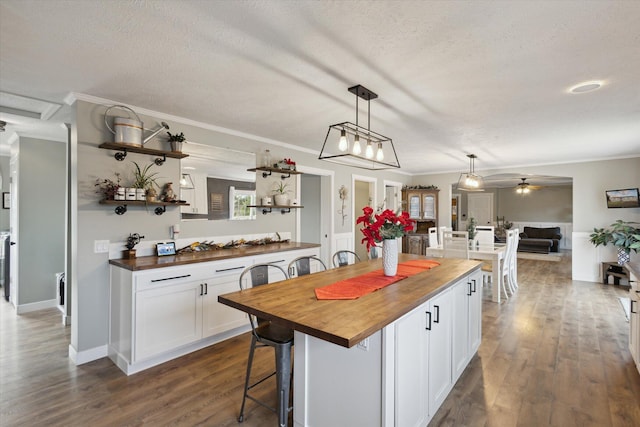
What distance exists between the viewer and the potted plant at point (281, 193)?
176 inches

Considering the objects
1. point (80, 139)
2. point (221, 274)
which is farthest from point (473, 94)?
point (80, 139)

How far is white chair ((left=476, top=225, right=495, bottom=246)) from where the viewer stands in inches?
230

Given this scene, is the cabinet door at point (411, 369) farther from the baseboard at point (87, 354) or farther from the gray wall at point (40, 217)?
the gray wall at point (40, 217)

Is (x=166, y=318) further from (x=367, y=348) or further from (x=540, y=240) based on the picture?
(x=540, y=240)

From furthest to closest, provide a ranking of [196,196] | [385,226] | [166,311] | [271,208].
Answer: [271,208] → [196,196] → [166,311] → [385,226]

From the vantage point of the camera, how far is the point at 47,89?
2.73m

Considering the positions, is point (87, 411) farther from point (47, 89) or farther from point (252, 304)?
point (47, 89)

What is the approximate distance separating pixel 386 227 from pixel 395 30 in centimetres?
134

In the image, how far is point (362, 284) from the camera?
227 cm

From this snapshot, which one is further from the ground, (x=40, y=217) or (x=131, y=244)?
(x=40, y=217)

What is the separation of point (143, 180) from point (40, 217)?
7.99ft

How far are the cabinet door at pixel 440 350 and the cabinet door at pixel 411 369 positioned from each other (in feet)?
0.30

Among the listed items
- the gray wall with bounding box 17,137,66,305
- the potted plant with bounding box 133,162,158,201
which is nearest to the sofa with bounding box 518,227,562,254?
the potted plant with bounding box 133,162,158,201

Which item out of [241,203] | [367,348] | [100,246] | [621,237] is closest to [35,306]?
[100,246]
